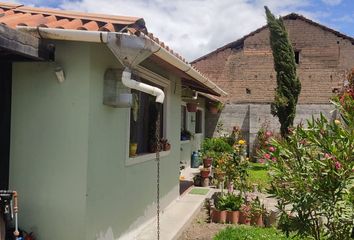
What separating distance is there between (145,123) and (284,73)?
13544 mm

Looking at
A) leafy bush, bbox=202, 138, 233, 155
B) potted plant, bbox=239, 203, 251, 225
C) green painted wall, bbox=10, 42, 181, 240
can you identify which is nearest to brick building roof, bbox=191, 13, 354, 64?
leafy bush, bbox=202, 138, 233, 155

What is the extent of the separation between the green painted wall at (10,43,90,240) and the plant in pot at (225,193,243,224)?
4.51m

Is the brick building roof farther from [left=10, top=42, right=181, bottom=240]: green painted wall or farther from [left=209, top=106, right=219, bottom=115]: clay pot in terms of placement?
[left=10, top=42, right=181, bottom=240]: green painted wall

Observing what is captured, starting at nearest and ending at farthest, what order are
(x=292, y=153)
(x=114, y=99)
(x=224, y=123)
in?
(x=292, y=153)
(x=114, y=99)
(x=224, y=123)

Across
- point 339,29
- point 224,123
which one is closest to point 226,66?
point 224,123

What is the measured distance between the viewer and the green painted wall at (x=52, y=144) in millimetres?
4598

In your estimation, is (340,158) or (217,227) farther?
(217,227)

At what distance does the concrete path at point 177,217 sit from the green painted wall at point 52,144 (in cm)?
215

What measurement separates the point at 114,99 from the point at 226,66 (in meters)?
19.7

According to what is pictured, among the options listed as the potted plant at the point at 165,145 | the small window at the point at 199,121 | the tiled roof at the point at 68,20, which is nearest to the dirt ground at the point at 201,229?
the potted plant at the point at 165,145

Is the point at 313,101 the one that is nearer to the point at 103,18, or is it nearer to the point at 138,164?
the point at 138,164

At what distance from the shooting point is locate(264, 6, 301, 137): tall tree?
62.9 ft

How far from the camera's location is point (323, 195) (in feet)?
12.4

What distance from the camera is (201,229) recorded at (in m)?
7.65
